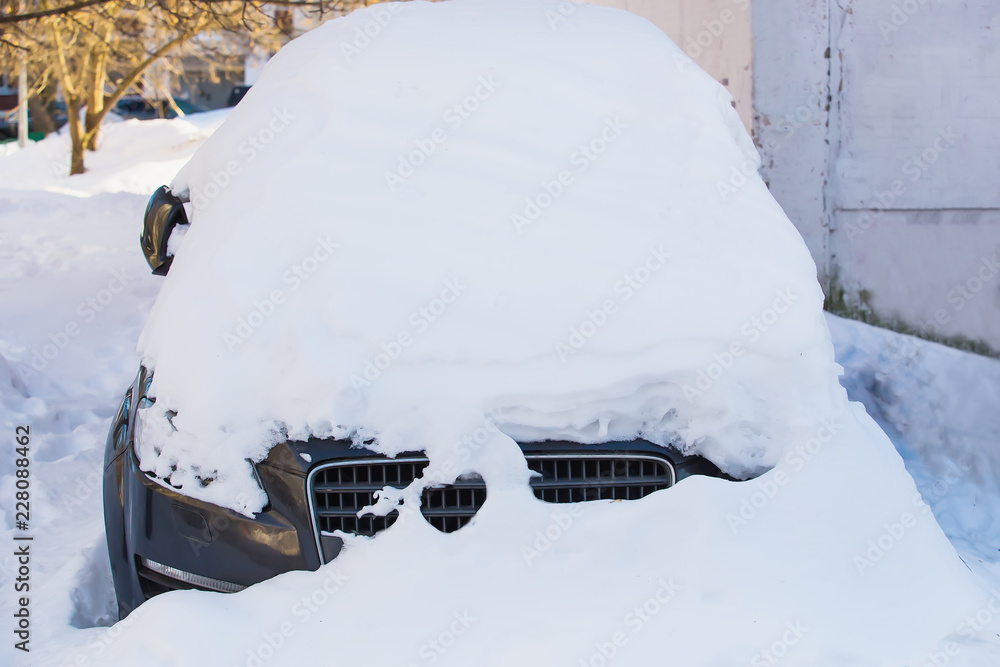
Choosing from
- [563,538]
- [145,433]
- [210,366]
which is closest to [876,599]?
[563,538]

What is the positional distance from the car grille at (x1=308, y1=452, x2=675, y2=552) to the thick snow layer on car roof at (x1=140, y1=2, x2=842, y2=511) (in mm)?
67

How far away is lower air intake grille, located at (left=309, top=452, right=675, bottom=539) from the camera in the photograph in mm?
2100

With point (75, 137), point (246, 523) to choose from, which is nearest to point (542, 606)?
point (246, 523)

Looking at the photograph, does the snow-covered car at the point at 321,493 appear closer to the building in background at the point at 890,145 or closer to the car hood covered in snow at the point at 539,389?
the car hood covered in snow at the point at 539,389

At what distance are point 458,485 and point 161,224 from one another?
1.63m

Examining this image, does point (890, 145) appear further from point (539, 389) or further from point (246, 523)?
point (246, 523)

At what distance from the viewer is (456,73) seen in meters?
2.88

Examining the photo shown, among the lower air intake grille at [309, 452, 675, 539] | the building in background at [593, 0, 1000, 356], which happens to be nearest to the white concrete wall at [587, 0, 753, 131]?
the building in background at [593, 0, 1000, 356]

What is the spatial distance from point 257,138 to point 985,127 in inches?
180

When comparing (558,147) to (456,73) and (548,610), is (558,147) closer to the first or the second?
(456,73)

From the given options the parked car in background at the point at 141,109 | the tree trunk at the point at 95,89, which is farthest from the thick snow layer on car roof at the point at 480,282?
the parked car in background at the point at 141,109

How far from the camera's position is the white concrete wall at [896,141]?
5.31 metres

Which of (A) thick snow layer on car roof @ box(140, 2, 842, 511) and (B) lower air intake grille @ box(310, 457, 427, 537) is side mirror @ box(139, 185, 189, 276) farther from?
(B) lower air intake grille @ box(310, 457, 427, 537)

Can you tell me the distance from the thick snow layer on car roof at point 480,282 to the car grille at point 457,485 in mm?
67
